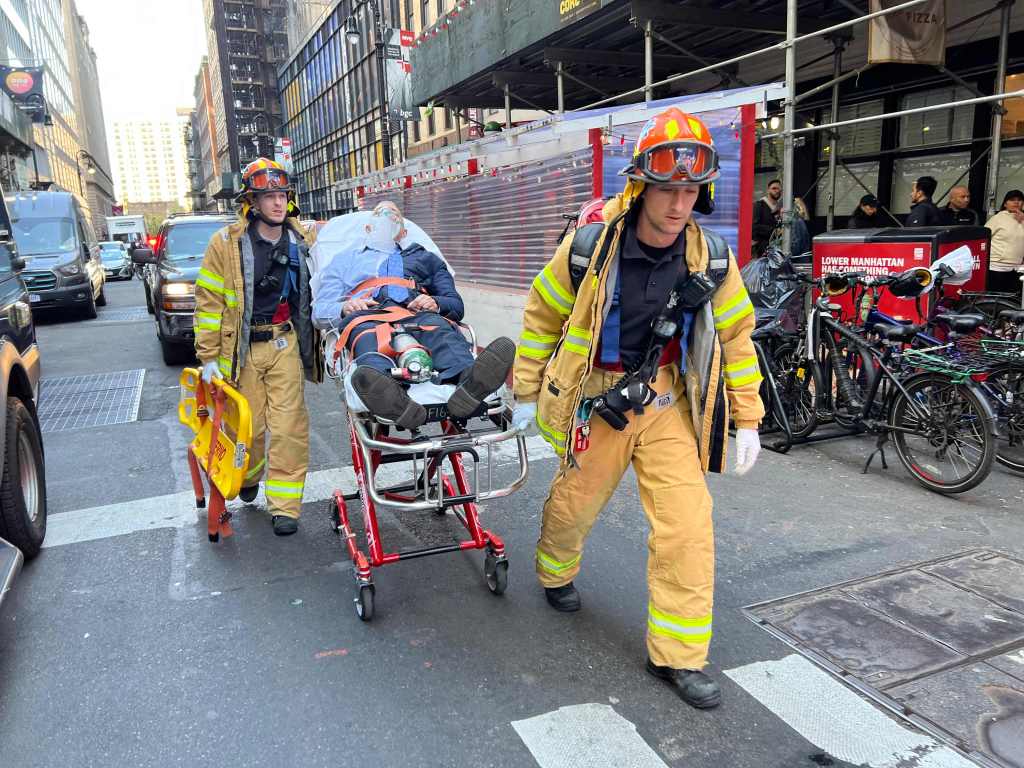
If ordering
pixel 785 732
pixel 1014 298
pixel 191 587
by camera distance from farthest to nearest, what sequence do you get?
1. pixel 1014 298
2. pixel 191 587
3. pixel 785 732

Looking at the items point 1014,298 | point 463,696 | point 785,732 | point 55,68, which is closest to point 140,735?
point 463,696

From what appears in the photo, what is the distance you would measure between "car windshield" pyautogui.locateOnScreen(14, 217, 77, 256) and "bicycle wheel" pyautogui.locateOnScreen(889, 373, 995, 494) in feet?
52.7

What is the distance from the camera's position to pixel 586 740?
2.65 metres

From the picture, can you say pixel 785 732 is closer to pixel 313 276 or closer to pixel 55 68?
pixel 313 276

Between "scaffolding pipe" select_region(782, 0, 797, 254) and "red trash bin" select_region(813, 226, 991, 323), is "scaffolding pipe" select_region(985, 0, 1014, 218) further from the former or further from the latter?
"scaffolding pipe" select_region(782, 0, 797, 254)

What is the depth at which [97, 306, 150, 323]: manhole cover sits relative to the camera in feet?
51.8

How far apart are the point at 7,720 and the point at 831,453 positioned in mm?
5401

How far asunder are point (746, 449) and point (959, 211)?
7.52m

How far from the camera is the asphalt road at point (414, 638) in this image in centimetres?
266

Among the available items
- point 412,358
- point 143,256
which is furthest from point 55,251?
point 412,358

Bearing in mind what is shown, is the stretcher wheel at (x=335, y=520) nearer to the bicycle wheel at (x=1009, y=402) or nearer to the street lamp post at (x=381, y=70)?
the bicycle wheel at (x=1009, y=402)

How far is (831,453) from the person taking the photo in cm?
595

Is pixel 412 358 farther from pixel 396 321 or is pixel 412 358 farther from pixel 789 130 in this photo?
pixel 789 130

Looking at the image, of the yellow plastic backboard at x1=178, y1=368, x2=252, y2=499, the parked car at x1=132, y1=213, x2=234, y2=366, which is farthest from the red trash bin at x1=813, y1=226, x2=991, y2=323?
the parked car at x1=132, y1=213, x2=234, y2=366
